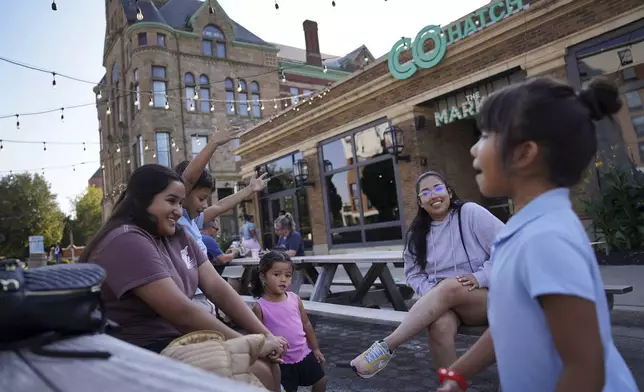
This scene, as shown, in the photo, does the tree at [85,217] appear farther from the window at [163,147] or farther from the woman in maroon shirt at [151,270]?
the woman in maroon shirt at [151,270]

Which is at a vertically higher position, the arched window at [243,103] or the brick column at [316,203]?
the arched window at [243,103]

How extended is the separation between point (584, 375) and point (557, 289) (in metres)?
0.18

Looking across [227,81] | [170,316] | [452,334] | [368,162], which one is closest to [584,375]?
[170,316]

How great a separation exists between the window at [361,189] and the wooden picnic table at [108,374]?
1174cm

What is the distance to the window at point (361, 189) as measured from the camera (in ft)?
42.0

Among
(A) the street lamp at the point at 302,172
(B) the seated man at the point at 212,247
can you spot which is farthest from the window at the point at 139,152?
(B) the seated man at the point at 212,247

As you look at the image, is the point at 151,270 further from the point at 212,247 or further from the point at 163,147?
the point at 163,147

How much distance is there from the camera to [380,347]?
2.91 meters

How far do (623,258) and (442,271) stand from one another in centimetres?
595

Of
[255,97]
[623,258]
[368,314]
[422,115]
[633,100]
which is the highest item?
[255,97]

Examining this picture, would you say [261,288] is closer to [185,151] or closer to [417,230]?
[417,230]

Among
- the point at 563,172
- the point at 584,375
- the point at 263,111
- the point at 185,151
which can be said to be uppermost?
the point at 263,111

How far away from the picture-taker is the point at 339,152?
14461 millimetres

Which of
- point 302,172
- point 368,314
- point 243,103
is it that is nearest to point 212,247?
point 368,314
